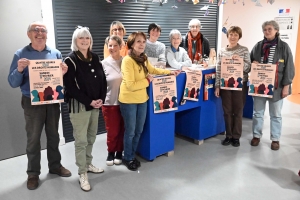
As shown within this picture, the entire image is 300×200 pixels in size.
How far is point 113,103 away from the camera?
2799 mm

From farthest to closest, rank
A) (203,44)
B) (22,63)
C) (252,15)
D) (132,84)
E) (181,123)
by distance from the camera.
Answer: (252,15) < (203,44) < (181,123) < (132,84) < (22,63)

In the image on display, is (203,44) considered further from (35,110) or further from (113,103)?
(35,110)

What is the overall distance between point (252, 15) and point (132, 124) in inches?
178

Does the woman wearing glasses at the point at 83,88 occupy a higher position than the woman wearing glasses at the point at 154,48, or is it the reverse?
the woman wearing glasses at the point at 154,48

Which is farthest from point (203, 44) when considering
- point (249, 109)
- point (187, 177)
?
point (187, 177)

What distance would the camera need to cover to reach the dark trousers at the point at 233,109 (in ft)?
11.0

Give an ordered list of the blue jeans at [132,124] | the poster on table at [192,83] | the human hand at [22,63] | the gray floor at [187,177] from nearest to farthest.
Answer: the human hand at [22,63] < the gray floor at [187,177] < the blue jeans at [132,124] < the poster on table at [192,83]

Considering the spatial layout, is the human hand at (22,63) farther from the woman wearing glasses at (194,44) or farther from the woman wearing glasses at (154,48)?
the woman wearing glasses at (194,44)

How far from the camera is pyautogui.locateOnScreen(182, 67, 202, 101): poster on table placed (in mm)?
3098

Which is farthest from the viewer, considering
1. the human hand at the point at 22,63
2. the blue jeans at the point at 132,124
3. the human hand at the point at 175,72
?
the human hand at the point at 175,72

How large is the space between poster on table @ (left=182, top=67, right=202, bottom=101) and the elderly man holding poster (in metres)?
1.39

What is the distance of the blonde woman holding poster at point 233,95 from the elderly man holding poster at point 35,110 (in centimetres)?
192

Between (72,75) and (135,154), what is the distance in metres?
1.34

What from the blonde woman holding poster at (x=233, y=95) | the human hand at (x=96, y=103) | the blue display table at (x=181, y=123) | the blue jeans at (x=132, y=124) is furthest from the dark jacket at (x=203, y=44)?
the human hand at (x=96, y=103)
